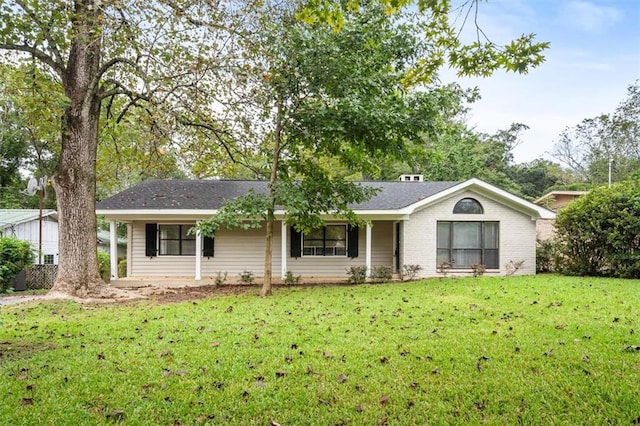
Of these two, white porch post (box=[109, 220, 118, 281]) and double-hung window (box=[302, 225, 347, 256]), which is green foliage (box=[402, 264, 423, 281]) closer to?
double-hung window (box=[302, 225, 347, 256])

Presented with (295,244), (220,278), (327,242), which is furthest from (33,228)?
(327,242)

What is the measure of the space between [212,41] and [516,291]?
9.83 metres

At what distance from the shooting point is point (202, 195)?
15.6 m

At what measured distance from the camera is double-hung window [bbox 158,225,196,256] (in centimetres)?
1590

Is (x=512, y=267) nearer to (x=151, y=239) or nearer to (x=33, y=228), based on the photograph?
(x=151, y=239)

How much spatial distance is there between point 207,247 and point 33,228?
14219 mm

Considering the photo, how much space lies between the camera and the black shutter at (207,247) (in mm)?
15773

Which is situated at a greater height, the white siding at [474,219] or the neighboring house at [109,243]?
the white siding at [474,219]

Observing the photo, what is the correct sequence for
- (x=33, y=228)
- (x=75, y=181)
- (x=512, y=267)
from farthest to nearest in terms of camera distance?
(x=33, y=228), (x=512, y=267), (x=75, y=181)

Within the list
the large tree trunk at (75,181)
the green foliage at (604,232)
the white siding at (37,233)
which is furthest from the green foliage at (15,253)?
the green foliage at (604,232)

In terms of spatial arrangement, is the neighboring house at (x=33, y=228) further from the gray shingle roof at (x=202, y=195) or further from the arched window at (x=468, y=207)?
the arched window at (x=468, y=207)

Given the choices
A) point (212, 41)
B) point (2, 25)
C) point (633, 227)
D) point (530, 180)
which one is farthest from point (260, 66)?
point (530, 180)

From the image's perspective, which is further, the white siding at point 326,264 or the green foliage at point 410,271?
the white siding at point 326,264

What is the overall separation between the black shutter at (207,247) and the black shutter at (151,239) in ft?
5.74
